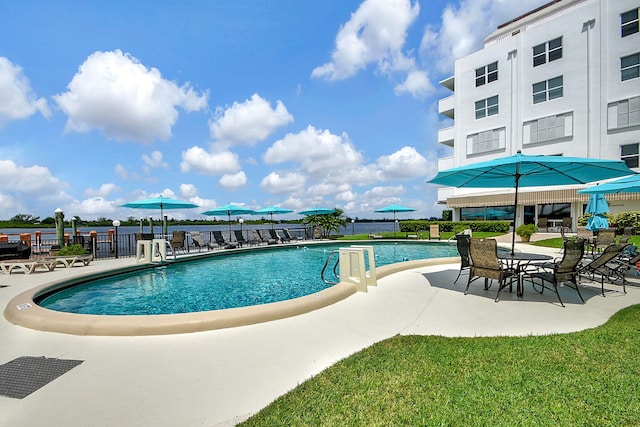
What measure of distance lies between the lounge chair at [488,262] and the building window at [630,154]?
23.4 metres

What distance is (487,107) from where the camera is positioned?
26859 millimetres

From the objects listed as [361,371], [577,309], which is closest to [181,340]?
[361,371]

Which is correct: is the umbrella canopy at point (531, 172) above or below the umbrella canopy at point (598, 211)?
above

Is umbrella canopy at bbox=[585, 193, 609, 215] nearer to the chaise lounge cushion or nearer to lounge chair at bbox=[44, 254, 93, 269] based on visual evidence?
lounge chair at bbox=[44, 254, 93, 269]

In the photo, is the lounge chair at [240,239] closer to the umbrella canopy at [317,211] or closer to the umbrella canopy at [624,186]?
the umbrella canopy at [317,211]

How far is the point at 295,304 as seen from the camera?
484 centimetres

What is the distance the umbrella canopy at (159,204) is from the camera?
15.0m

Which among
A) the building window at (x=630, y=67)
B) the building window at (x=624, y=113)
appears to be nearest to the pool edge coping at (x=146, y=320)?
the building window at (x=624, y=113)

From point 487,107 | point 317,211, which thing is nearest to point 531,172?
point 317,211

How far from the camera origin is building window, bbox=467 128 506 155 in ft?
84.3

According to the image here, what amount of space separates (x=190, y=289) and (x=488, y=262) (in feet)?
23.1

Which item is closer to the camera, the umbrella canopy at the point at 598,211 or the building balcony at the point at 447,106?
the umbrella canopy at the point at 598,211

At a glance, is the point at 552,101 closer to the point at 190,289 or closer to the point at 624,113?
the point at 624,113

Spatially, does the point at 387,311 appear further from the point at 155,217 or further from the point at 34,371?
the point at 155,217
